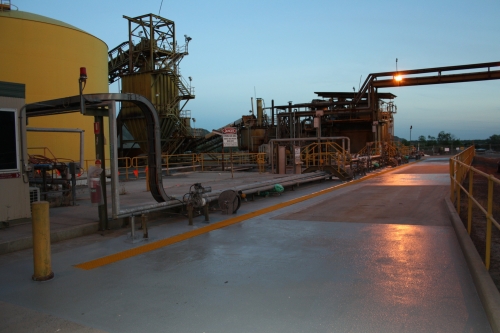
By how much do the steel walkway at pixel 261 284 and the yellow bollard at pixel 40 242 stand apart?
16 cm

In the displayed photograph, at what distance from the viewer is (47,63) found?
68.4ft

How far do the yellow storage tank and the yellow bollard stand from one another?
14.5 meters

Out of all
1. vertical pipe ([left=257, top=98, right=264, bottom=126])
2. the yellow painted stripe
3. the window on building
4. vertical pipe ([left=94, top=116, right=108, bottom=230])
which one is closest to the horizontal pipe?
vertical pipe ([left=94, top=116, right=108, bottom=230])

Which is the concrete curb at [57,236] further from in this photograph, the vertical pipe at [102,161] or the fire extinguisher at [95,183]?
the fire extinguisher at [95,183]

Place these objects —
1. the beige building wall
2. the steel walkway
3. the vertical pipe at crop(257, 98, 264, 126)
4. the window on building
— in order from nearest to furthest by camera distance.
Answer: the steel walkway
the window on building
the beige building wall
the vertical pipe at crop(257, 98, 264, 126)

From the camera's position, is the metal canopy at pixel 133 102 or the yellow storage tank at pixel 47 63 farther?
the yellow storage tank at pixel 47 63

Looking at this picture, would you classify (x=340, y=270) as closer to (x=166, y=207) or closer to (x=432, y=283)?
(x=432, y=283)

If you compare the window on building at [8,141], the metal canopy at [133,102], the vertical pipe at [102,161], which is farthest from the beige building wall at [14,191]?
the vertical pipe at [102,161]

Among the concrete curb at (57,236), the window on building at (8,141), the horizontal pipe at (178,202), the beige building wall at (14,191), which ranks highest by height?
the window on building at (8,141)

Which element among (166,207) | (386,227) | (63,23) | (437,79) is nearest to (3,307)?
(166,207)

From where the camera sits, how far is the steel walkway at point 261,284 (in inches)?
160

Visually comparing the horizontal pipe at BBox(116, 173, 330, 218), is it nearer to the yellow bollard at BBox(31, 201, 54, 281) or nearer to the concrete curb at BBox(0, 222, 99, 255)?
the concrete curb at BBox(0, 222, 99, 255)

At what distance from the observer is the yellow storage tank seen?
64.3 ft

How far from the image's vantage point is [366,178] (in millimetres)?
20891
